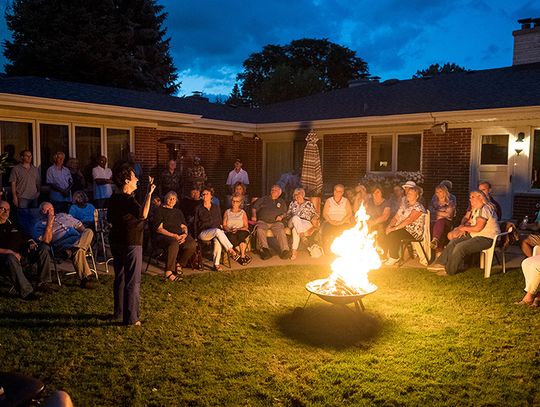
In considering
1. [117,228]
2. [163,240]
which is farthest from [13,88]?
[117,228]

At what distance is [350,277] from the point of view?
5.33 metres

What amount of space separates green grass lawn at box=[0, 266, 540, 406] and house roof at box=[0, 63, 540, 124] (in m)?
5.50

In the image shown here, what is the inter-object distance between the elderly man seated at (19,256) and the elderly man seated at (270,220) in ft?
12.1

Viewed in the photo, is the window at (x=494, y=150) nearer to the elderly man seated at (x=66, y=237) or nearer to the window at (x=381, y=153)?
the window at (x=381, y=153)

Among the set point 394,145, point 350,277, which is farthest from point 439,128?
point 350,277

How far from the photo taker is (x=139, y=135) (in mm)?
11172

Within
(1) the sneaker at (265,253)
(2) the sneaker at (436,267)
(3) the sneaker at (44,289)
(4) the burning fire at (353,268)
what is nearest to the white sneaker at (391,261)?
(2) the sneaker at (436,267)

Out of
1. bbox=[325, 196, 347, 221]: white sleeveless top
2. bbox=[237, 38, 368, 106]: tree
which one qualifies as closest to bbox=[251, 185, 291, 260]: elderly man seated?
bbox=[325, 196, 347, 221]: white sleeveless top

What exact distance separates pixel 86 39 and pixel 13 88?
14.5 metres

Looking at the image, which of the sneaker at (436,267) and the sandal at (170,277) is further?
the sneaker at (436,267)

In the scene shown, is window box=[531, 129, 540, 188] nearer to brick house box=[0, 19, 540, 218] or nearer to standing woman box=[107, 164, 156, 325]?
brick house box=[0, 19, 540, 218]

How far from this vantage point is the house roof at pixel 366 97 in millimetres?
10211

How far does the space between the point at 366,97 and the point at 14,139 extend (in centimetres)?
976

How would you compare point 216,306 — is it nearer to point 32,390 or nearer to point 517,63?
point 32,390
